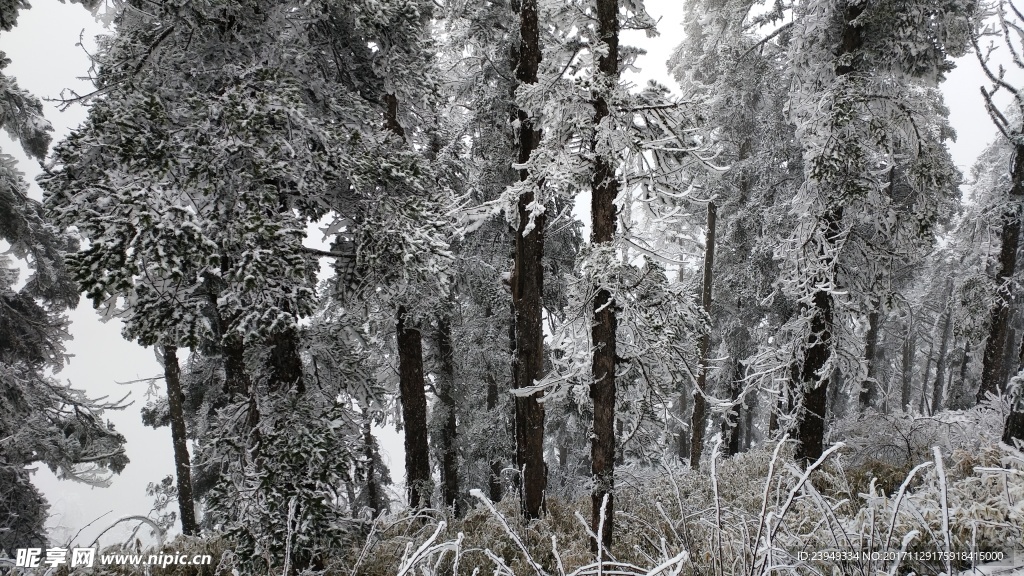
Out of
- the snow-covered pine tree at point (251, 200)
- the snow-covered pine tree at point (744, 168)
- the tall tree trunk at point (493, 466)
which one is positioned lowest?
the tall tree trunk at point (493, 466)

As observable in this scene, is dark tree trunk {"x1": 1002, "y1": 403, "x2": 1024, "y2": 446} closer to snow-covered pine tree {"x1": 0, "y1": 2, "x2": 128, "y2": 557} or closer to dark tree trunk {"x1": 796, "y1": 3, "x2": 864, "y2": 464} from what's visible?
dark tree trunk {"x1": 796, "y1": 3, "x2": 864, "y2": 464}

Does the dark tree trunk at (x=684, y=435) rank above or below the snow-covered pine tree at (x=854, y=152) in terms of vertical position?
below

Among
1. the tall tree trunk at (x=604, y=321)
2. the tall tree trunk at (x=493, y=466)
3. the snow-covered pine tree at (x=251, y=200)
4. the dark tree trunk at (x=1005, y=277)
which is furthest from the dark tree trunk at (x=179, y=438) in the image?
the dark tree trunk at (x=1005, y=277)

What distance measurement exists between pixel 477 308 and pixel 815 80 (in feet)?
31.9

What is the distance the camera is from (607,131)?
5.61 metres

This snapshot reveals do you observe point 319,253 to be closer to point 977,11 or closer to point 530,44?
point 530,44

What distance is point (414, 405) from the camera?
8.96m

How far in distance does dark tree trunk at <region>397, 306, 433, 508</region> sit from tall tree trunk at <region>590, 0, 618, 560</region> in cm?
376

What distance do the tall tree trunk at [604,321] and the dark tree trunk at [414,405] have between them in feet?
12.3

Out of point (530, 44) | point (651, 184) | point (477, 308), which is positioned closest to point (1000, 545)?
point (651, 184)

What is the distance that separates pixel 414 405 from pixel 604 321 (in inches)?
172

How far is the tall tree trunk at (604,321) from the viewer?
5.98 metres

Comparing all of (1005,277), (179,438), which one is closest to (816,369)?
(1005,277)

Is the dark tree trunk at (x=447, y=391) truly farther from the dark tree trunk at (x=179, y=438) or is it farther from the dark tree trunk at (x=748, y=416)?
the dark tree trunk at (x=748, y=416)
